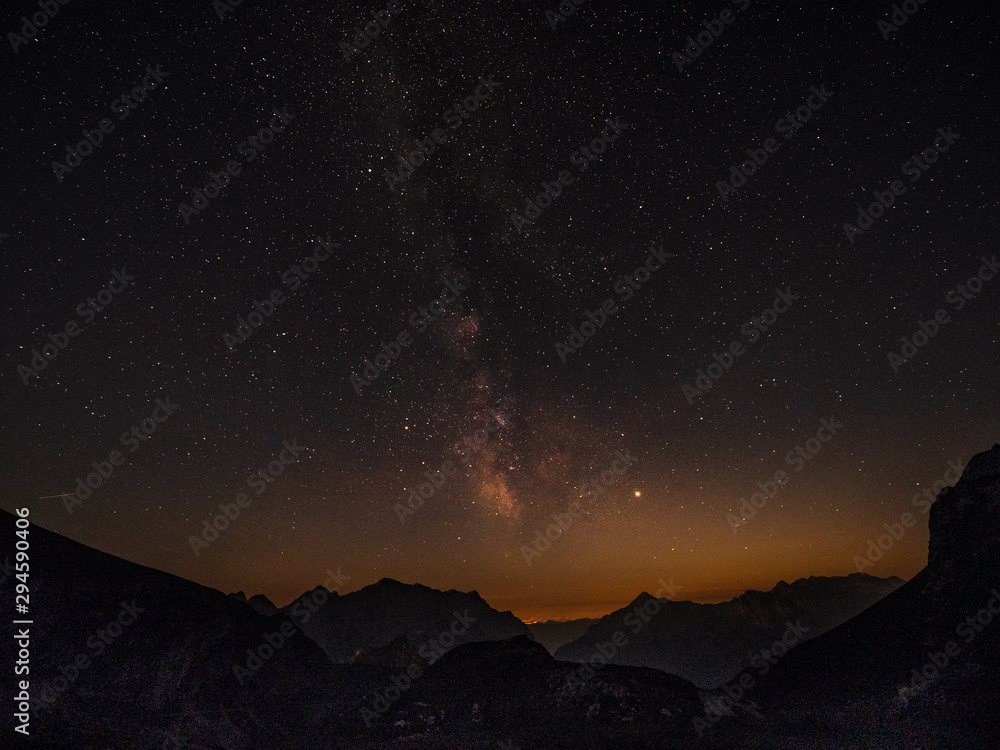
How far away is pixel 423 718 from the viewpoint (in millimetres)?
29703

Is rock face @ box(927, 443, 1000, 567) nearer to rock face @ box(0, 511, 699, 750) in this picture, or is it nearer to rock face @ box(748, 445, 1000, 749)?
rock face @ box(748, 445, 1000, 749)

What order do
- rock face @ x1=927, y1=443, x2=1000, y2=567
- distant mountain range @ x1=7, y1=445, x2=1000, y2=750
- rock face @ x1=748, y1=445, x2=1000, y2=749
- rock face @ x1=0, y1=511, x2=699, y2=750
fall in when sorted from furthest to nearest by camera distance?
rock face @ x1=927, y1=443, x2=1000, y2=567 → rock face @ x1=0, y1=511, x2=699, y2=750 → distant mountain range @ x1=7, y1=445, x2=1000, y2=750 → rock face @ x1=748, y1=445, x2=1000, y2=749

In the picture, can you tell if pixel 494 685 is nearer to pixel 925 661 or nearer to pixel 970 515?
pixel 925 661

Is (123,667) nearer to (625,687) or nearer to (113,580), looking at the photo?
(113,580)

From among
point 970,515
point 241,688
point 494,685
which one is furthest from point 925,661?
point 241,688

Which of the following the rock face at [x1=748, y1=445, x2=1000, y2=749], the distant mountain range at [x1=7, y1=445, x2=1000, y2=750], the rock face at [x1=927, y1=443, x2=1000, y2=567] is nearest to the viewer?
the rock face at [x1=748, y1=445, x2=1000, y2=749]

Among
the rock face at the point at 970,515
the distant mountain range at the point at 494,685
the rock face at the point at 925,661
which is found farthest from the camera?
the rock face at the point at 970,515

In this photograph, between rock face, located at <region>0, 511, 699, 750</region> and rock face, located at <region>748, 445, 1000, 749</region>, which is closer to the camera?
rock face, located at <region>748, 445, 1000, 749</region>

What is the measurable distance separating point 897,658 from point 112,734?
36.4 meters

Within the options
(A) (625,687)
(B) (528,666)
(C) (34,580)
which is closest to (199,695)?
(C) (34,580)

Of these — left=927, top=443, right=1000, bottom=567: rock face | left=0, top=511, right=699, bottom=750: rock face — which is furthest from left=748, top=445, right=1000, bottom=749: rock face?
left=0, top=511, right=699, bottom=750: rock face

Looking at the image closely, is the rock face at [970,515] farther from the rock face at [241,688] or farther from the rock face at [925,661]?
the rock face at [241,688]

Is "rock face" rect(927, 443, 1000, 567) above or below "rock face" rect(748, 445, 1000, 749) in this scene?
above

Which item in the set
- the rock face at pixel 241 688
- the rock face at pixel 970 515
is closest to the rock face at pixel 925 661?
the rock face at pixel 970 515
